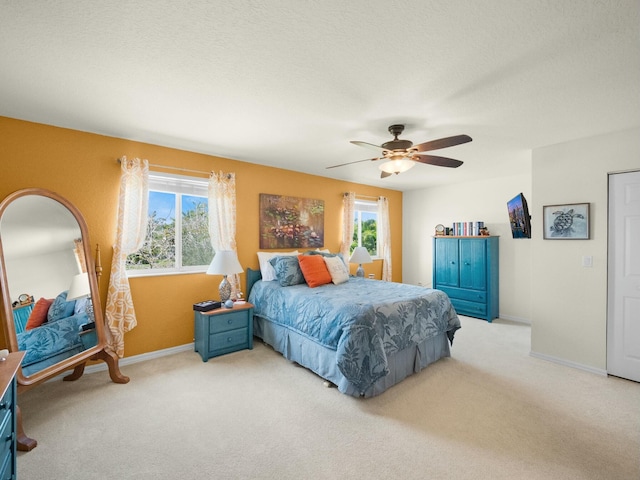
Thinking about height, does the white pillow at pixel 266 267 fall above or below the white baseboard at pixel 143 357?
above

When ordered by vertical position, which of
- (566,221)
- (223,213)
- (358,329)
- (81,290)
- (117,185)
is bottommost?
(358,329)

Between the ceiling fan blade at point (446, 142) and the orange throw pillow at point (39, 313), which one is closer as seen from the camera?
the ceiling fan blade at point (446, 142)

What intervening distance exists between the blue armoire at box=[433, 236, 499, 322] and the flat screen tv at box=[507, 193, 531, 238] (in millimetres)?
961

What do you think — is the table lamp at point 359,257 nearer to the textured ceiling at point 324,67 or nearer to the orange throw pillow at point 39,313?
the textured ceiling at point 324,67

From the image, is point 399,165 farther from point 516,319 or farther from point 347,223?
point 516,319

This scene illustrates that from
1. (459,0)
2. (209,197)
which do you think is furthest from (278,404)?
(459,0)

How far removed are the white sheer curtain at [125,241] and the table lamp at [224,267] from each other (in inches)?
32.2

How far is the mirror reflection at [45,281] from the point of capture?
233 cm

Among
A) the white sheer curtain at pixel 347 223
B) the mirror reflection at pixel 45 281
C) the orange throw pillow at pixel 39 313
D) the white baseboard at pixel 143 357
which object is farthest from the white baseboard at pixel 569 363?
the orange throw pillow at pixel 39 313

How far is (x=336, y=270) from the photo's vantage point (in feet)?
12.9

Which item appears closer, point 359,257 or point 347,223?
point 359,257

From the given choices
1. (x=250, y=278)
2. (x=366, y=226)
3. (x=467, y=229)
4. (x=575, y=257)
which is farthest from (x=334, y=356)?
(x=467, y=229)

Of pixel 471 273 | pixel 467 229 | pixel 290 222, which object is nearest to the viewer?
pixel 290 222

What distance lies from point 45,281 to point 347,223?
4.09 m
